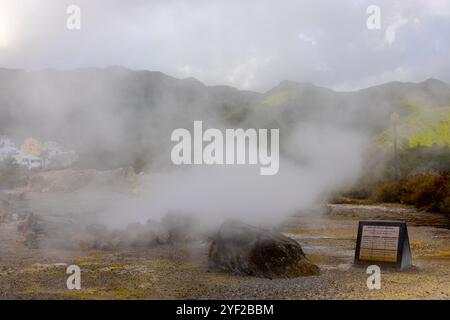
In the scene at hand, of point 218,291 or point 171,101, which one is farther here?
point 171,101

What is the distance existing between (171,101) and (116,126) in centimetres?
267

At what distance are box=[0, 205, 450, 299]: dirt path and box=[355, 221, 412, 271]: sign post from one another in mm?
218

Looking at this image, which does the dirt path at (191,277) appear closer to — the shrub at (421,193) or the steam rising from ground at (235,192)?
the steam rising from ground at (235,192)

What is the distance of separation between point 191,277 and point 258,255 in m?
1.06

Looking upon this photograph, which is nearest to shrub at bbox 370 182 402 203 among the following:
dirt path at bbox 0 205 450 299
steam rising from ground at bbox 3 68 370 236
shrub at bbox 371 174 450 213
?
shrub at bbox 371 174 450 213

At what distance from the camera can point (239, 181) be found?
16.2 meters

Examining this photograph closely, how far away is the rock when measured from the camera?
814cm

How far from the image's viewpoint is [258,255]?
824 cm

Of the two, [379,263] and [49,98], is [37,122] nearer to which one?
[49,98]

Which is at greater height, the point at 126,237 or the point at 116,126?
the point at 116,126

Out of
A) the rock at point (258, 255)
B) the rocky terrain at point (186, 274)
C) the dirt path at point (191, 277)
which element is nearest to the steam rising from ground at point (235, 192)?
the rocky terrain at point (186, 274)

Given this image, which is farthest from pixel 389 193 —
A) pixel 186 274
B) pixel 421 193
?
pixel 186 274
